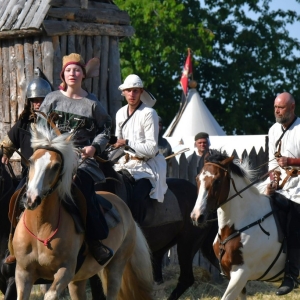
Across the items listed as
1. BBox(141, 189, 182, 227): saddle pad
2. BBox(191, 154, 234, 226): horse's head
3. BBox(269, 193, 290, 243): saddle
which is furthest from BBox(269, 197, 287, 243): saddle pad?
BBox(141, 189, 182, 227): saddle pad

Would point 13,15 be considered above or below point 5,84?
above

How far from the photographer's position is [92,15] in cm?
1186

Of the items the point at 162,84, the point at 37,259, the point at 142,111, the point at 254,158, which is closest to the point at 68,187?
the point at 37,259

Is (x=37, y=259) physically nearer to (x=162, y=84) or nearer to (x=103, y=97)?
(x=103, y=97)

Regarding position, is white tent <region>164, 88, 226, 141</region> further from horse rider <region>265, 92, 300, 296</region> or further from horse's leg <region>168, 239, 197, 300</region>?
horse rider <region>265, 92, 300, 296</region>

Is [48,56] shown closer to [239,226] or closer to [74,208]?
[239,226]

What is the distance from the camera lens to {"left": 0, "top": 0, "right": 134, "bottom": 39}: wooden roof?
1138 cm

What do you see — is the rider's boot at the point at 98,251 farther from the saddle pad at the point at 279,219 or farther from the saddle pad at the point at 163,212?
the saddle pad at the point at 163,212

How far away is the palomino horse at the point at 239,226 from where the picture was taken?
28.3ft

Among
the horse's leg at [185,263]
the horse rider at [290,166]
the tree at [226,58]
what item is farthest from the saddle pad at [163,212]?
the tree at [226,58]

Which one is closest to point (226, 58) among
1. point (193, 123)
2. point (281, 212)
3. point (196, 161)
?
point (193, 123)

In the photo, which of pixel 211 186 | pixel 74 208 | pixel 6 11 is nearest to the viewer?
pixel 74 208

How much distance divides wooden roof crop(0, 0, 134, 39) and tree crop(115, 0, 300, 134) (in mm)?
18833

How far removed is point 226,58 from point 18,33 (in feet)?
77.6
